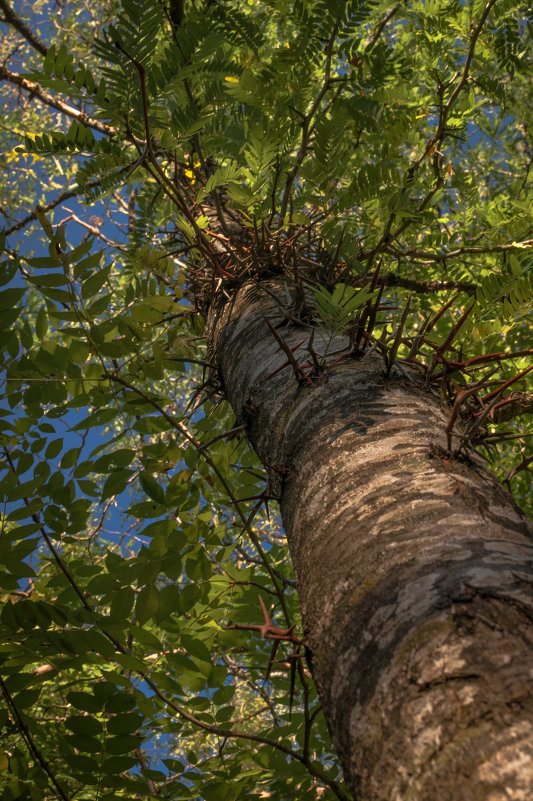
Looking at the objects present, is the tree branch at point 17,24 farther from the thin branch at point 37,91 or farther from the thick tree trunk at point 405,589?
the thick tree trunk at point 405,589

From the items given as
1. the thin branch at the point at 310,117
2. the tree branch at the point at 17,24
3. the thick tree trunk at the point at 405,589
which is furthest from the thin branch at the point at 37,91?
the thick tree trunk at the point at 405,589

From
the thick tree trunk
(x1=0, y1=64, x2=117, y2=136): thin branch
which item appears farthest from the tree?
(x1=0, y1=64, x2=117, y2=136): thin branch

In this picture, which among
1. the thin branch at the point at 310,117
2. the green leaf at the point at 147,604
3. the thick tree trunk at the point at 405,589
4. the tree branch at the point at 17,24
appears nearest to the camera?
the thick tree trunk at the point at 405,589

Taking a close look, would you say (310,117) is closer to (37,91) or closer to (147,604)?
(147,604)

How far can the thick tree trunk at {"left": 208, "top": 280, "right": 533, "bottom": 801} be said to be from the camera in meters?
0.45

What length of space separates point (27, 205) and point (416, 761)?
739cm

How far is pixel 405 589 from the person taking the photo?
61 centimetres

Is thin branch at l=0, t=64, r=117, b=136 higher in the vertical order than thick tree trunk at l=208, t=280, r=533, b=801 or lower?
higher

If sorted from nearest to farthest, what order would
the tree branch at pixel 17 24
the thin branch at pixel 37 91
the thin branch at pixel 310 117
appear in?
1. the thin branch at pixel 310 117
2. the tree branch at pixel 17 24
3. the thin branch at pixel 37 91

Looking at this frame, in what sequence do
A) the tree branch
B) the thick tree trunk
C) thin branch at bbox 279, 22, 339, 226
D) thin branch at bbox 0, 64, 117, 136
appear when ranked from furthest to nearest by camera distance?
thin branch at bbox 0, 64, 117, 136
the tree branch
thin branch at bbox 279, 22, 339, 226
the thick tree trunk

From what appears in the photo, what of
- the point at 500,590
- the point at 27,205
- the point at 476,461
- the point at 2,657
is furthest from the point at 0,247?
the point at 27,205

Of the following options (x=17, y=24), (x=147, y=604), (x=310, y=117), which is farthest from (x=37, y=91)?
(x=147, y=604)

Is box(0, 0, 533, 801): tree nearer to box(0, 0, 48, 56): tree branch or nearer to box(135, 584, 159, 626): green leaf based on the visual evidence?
box(135, 584, 159, 626): green leaf

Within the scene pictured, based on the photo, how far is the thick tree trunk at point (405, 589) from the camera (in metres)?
0.45
